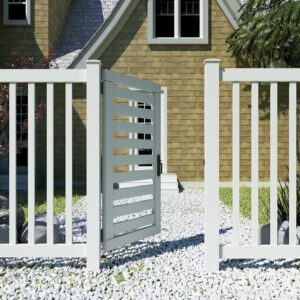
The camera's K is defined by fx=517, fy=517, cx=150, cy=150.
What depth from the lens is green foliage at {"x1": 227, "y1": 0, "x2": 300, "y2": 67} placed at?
482 inches

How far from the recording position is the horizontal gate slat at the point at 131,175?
232 inches

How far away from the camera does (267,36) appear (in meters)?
12.7

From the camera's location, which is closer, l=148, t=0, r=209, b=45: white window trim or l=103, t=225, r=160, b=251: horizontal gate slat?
l=103, t=225, r=160, b=251: horizontal gate slat

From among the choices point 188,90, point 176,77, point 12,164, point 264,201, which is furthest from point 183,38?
point 12,164

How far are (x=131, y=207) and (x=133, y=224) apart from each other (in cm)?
20

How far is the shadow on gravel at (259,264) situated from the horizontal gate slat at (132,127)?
6.24 feet

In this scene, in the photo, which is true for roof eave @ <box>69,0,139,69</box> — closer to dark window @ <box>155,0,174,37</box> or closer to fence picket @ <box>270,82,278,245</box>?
dark window @ <box>155,0,174,37</box>

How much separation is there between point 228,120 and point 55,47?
18.3ft

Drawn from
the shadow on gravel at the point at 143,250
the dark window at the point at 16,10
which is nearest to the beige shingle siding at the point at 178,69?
the dark window at the point at 16,10

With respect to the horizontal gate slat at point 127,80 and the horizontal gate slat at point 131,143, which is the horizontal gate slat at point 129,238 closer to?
the horizontal gate slat at point 131,143

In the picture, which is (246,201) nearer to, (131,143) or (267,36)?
(267,36)

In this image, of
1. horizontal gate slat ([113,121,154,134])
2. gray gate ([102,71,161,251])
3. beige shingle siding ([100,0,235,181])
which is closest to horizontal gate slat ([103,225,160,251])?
gray gate ([102,71,161,251])

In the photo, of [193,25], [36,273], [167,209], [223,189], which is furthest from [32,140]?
[193,25]

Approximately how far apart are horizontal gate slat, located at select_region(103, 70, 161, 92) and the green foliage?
21.0 ft
